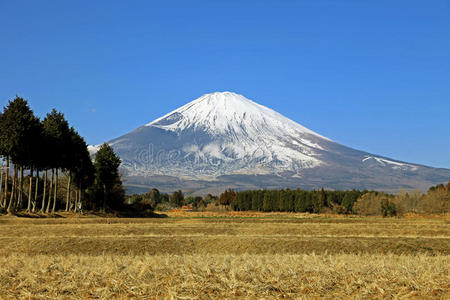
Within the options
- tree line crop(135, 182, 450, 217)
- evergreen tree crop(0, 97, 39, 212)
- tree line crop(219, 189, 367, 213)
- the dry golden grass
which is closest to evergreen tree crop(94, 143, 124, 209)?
tree line crop(135, 182, 450, 217)

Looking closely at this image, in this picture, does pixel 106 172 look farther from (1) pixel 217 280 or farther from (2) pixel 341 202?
(2) pixel 341 202

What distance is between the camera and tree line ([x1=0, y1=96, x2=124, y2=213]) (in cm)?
5828

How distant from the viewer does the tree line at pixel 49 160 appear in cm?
5828

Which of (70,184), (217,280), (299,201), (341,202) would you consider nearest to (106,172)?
(70,184)

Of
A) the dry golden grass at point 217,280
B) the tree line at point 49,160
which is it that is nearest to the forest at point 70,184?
the tree line at point 49,160

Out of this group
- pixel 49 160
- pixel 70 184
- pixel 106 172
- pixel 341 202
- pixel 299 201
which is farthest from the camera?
pixel 299 201

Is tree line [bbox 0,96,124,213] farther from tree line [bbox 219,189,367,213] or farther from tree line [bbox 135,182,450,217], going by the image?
tree line [bbox 219,189,367,213]

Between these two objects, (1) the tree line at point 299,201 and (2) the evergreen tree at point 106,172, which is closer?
(2) the evergreen tree at point 106,172

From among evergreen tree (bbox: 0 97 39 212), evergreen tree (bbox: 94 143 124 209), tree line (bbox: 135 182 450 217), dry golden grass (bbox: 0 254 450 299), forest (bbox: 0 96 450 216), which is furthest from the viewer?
tree line (bbox: 135 182 450 217)

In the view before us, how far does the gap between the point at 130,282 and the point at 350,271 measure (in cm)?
593

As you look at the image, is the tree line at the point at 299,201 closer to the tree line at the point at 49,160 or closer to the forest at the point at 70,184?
the forest at the point at 70,184

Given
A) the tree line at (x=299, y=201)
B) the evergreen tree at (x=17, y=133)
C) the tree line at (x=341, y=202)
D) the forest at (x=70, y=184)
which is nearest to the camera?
the evergreen tree at (x=17, y=133)

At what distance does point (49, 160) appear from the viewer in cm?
6762

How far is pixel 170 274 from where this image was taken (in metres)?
13.2
